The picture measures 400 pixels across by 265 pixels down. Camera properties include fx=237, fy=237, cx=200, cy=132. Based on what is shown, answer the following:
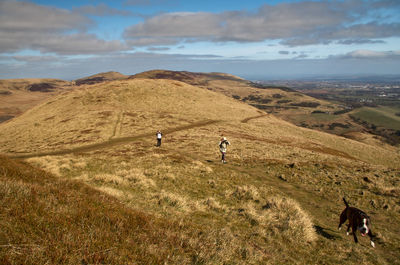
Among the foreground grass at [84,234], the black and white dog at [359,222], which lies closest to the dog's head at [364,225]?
the black and white dog at [359,222]

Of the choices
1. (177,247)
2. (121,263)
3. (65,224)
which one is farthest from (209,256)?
(65,224)

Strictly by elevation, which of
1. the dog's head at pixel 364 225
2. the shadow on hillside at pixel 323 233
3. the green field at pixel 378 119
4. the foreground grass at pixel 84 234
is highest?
the foreground grass at pixel 84 234

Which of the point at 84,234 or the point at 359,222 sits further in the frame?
the point at 359,222

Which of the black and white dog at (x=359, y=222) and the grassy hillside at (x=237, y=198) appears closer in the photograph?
the grassy hillside at (x=237, y=198)

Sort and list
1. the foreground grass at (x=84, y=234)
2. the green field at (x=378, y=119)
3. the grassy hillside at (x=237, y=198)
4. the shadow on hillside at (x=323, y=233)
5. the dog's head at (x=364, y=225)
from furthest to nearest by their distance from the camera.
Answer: the green field at (x=378, y=119)
the shadow on hillside at (x=323, y=233)
the dog's head at (x=364, y=225)
the grassy hillside at (x=237, y=198)
the foreground grass at (x=84, y=234)

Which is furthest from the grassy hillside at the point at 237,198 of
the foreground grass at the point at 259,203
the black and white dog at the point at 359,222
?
the black and white dog at the point at 359,222

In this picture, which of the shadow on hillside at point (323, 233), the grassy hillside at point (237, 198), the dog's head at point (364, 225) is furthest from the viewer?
the shadow on hillside at point (323, 233)

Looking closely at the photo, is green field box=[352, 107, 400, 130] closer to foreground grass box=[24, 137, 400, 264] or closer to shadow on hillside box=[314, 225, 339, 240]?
foreground grass box=[24, 137, 400, 264]

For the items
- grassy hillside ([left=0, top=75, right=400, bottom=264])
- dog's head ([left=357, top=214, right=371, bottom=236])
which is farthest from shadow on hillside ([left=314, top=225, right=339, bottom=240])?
dog's head ([left=357, top=214, right=371, bottom=236])

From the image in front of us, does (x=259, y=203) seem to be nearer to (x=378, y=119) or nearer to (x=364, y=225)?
(x=364, y=225)

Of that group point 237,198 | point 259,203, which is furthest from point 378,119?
point 237,198

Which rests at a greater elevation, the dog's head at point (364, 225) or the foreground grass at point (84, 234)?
the foreground grass at point (84, 234)

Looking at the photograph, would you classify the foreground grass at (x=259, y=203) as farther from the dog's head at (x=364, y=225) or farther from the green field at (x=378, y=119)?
the green field at (x=378, y=119)

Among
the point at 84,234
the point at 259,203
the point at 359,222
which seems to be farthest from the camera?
the point at 259,203
